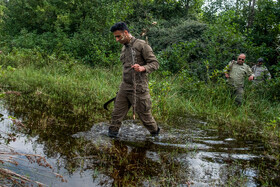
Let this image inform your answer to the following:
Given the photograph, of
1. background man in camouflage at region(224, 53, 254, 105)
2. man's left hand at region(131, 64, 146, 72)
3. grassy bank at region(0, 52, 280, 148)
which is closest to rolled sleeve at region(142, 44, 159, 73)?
man's left hand at region(131, 64, 146, 72)

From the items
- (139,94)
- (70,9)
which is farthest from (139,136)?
(70,9)

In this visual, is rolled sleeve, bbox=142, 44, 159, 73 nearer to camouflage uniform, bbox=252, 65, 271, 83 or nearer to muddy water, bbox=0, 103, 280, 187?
muddy water, bbox=0, 103, 280, 187

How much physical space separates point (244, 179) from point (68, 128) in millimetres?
3101

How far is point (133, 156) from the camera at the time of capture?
13.0 feet

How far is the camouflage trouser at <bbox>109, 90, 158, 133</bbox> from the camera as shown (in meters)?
4.25

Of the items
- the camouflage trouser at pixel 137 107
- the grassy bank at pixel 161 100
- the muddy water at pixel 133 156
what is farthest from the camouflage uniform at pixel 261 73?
the camouflage trouser at pixel 137 107

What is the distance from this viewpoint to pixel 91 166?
3.53 metres

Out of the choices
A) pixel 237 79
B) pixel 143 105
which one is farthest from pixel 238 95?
pixel 143 105

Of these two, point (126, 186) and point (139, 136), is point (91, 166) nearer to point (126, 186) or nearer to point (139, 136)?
point (126, 186)

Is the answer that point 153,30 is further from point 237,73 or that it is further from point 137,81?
point 137,81

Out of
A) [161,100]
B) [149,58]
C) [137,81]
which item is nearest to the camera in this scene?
[149,58]

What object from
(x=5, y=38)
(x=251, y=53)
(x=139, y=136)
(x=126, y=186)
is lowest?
(x=126, y=186)

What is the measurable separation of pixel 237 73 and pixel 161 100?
2.68 metres

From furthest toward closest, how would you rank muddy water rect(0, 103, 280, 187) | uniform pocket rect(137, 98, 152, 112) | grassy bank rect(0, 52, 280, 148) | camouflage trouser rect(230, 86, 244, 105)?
camouflage trouser rect(230, 86, 244, 105), grassy bank rect(0, 52, 280, 148), uniform pocket rect(137, 98, 152, 112), muddy water rect(0, 103, 280, 187)
